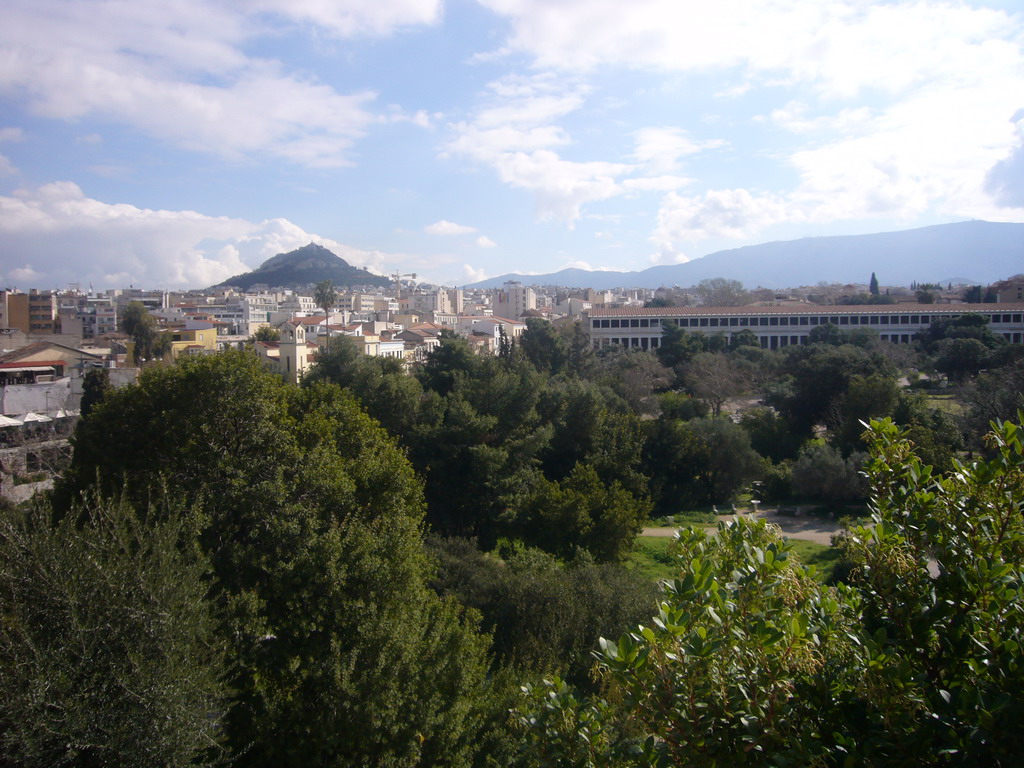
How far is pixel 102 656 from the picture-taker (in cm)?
549

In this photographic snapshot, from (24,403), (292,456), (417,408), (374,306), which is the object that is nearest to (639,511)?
(417,408)

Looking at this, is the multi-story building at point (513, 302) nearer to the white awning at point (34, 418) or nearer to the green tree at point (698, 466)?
the white awning at point (34, 418)

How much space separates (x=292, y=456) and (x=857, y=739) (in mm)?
7966

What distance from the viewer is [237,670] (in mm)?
7027

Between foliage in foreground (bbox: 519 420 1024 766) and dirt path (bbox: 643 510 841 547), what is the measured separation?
1414 cm

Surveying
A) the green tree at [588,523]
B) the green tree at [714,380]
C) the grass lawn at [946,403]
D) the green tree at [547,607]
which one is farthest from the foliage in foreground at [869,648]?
the green tree at [714,380]

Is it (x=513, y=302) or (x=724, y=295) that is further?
(x=513, y=302)

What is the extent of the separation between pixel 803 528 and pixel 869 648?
16.4 meters

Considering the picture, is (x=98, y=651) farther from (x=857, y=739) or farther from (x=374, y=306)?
(x=374, y=306)

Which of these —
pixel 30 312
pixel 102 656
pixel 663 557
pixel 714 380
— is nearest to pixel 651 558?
pixel 663 557

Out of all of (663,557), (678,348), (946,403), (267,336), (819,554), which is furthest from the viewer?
(267,336)

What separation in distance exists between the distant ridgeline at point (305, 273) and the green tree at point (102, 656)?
13762 centimetres

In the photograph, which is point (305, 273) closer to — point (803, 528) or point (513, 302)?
point (513, 302)

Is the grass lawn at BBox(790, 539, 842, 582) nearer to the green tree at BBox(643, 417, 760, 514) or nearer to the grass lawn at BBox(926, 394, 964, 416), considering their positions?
the green tree at BBox(643, 417, 760, 514)
